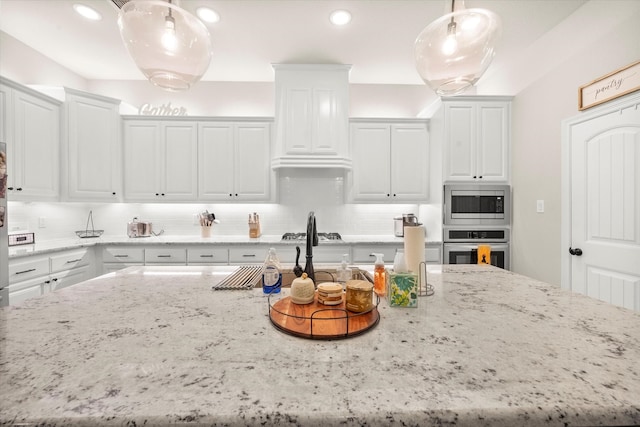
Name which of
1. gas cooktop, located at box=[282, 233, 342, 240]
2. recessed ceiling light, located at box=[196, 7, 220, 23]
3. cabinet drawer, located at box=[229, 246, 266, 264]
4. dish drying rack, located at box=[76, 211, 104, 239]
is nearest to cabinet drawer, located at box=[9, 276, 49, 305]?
dish drying rack, located at box=[76, 211, 104, 239]

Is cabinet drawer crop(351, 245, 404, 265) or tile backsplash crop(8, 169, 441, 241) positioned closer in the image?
cabinet drawer crop(351, 245, 404, 265)

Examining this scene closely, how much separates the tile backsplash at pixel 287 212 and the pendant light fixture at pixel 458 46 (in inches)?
98.5

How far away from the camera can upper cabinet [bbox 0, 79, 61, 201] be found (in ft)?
8.36

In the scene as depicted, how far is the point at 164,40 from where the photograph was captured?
1.15m

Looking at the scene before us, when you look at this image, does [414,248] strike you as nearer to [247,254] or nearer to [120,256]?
[247,254]

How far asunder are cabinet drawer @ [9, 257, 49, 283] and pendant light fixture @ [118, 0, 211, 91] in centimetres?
230

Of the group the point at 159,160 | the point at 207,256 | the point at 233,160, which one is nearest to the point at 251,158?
the point at 233,160

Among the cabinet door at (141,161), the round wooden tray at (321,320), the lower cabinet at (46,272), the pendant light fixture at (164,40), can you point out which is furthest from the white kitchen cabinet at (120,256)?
the round wooden tray at (321,320)

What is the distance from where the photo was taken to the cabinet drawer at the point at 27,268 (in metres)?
2.32

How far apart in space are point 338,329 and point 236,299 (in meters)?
0.53

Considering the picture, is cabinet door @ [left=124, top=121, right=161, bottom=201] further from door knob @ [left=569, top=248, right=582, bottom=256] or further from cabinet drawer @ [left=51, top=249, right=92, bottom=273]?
door knob @ [left=569, top=248, right=582, bottom=256]

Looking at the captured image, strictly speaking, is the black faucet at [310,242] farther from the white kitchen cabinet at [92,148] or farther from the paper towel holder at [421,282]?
the white kitchen cabinet at [92,148]

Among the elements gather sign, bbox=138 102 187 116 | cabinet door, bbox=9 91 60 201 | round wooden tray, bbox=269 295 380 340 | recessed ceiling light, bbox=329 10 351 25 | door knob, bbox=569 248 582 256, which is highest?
recessed ceiling light, bbox=329 10 351 25

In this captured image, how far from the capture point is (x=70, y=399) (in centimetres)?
56
